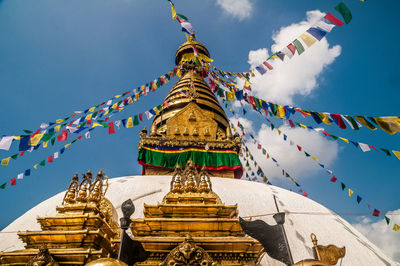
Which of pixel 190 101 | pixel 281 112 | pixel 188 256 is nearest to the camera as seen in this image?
pixel 188 256

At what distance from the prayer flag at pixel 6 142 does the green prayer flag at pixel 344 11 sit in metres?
7.01

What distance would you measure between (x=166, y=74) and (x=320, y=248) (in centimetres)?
929

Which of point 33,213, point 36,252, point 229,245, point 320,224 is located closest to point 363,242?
point 320,224

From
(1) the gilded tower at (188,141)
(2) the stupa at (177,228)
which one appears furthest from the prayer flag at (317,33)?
(1) the gilded tower at (188,141)

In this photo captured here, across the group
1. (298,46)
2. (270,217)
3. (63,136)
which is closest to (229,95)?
(298,46)

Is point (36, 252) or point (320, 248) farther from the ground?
point (36, 252)

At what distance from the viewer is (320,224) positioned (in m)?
5.26

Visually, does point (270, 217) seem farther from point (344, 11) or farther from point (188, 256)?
point (344, 11)

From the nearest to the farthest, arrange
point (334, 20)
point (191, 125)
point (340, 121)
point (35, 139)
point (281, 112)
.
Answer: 1. point (334, 20)
2. point (340, 121)
3. point (35, 139)
4. point (281, 112)
5. point (191, 125)

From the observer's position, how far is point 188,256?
2.79 metres

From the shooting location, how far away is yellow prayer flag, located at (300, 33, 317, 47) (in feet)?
15.9

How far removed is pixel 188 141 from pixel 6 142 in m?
6.11

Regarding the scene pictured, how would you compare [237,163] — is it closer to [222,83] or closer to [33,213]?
[222,83]

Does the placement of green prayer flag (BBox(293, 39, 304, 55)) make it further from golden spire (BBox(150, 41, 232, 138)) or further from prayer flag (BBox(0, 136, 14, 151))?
prayer flag (BBox(0, 136, 14, 151))
